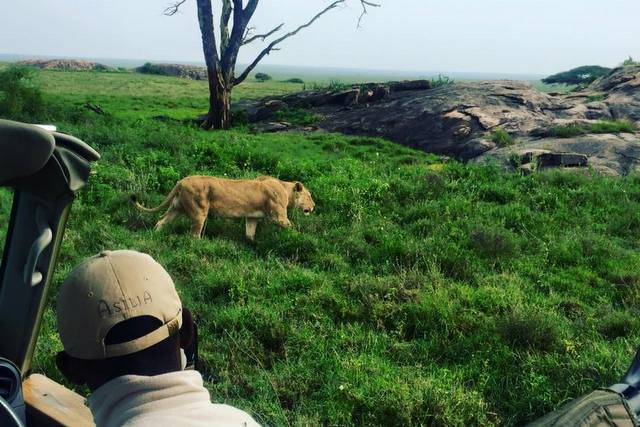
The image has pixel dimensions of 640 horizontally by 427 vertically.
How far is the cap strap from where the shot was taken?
1.85 metres

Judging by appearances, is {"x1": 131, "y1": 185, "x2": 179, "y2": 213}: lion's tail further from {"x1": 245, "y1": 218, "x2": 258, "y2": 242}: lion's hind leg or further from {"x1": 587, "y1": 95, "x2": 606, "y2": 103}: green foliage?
{"x1": 587, "y1": 95, "x2": 606, "y2": 103}: green foliage

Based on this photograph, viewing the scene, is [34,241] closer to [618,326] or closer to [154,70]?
[618,326]

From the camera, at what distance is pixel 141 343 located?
186 centimetres

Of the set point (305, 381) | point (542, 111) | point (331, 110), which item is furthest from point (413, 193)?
point (331, 110)

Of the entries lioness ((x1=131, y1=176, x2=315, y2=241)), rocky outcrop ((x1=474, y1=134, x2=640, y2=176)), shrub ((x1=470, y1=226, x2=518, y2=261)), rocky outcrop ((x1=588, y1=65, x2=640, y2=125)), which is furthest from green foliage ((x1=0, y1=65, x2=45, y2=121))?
rocky outcrop ((x1=588, y1=65, x2=640, y2=125))

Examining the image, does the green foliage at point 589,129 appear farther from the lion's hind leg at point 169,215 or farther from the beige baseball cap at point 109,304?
the beige baseball cap at point 109,304

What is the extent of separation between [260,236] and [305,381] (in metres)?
3.44

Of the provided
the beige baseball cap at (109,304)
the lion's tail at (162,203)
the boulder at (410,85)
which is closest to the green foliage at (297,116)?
the boulder at (410,85)

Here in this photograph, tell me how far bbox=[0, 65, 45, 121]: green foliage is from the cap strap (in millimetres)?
14537

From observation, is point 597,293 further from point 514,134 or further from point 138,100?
point 138,100

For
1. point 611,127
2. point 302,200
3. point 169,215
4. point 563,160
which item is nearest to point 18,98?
point 169,215

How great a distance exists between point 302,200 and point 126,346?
6.69 m

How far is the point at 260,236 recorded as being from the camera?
7754 mm

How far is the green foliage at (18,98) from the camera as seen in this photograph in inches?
Result: 590
